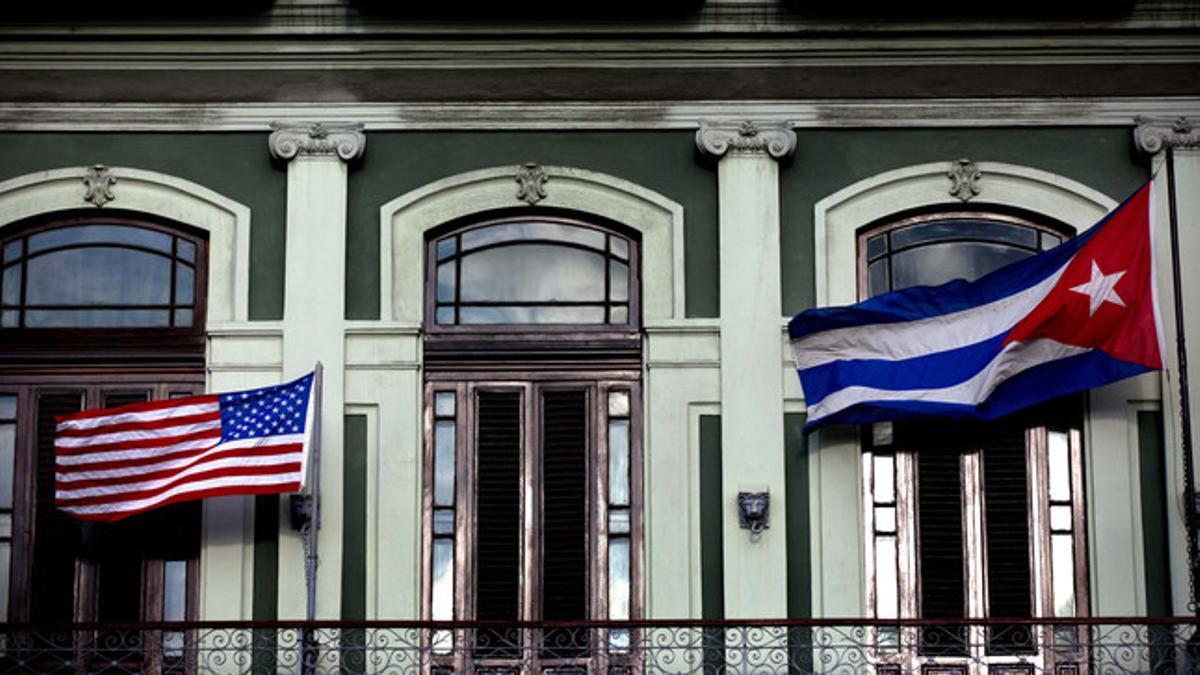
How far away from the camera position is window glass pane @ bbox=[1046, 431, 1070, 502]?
15969 mm

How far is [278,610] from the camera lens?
15656 millimetres

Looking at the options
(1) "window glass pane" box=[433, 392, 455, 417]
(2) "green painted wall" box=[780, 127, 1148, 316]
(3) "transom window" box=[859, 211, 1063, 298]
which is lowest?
(1) "window glass pane" box=[433, 392, 455, 417]

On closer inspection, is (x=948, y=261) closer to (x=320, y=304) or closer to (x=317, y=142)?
(x=320, y=304)

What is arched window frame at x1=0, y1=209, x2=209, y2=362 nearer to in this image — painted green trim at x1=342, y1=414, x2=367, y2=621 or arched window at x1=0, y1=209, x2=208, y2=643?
arched window at x1=0, y1=209, x2=208, y2=643

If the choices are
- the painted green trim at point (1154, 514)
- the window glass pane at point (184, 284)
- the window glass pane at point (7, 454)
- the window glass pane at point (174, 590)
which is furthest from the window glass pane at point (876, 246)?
the window glass pane at point (7, 454)

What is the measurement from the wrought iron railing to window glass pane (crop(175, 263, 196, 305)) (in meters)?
2.59

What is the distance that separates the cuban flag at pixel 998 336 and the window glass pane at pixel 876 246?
73 centimetres

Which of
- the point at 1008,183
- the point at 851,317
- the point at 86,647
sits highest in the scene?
the point at 1008,183

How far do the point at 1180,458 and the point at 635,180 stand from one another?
4.66 meters

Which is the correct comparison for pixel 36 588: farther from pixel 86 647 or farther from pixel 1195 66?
pixel 1195 66

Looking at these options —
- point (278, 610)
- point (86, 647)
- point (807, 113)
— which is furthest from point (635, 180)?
point (86, 647)

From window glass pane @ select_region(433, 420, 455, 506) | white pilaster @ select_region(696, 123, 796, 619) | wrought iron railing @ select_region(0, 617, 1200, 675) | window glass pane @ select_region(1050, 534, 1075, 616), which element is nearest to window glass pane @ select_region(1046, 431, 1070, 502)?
window glass pane @ select_region(1050, 534, 1075, 616)

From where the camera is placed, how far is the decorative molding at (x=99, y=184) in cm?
1634

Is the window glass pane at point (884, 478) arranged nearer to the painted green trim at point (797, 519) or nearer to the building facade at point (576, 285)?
the building facade at point (576, 285)
